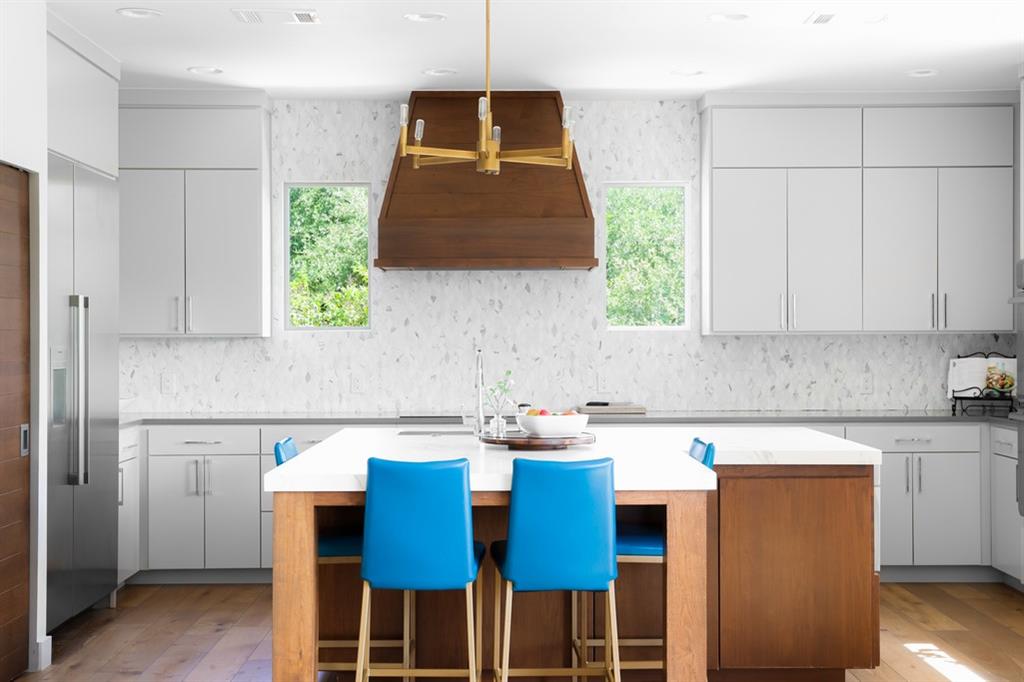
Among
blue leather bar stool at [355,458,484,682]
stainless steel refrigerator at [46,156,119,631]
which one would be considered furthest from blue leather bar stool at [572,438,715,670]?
stainless steel refrigerator at [46,156,119,631]

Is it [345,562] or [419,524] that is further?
[345,562]

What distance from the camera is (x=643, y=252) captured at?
6.06 meters

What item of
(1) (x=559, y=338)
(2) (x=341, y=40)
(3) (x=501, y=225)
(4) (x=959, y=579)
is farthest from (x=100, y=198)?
(4) (x=959, y=579)

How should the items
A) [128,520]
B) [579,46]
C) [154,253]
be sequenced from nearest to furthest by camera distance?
[579,46] < [128,520] < [154,253]

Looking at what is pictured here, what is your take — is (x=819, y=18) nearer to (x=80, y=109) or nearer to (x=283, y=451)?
(x=283, y=451)

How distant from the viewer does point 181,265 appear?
559cm

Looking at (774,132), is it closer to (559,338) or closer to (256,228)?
(559,338)

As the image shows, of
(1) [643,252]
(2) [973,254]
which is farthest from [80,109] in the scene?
(2) [973,254]

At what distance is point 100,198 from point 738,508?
128 inches

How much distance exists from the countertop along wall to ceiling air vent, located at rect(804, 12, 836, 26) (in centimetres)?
157

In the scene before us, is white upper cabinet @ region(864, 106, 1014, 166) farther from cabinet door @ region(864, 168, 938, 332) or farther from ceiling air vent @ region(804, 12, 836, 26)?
ceiling air vent @ region(804, 12, 836, 26)

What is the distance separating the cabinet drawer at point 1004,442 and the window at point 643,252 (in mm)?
1864

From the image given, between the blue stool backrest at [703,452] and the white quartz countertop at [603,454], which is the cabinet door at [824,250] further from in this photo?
the blue stool backrest at [703,452]

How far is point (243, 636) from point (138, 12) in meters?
2.81
